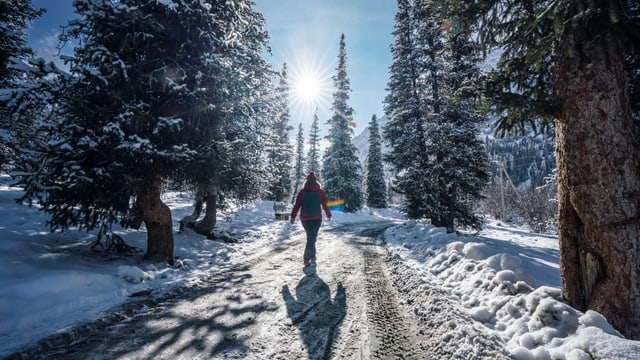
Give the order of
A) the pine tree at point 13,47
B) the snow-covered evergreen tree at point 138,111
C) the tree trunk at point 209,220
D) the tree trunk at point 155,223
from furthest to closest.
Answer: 1. the tree trunk at point 209,220
2. the pine tree at point 13,47
3. the tree trunk at point 155,223
4. the snow-covered evergreen tree at point 138,111

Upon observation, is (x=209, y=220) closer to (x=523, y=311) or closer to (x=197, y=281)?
(x=197, y=281)

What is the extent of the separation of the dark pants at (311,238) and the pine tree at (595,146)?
520cm

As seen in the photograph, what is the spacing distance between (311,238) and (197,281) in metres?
2.92

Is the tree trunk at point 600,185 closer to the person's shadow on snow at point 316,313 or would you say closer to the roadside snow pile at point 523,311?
the roadside snow pile at point 523,311

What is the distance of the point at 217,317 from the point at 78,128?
5119 mm

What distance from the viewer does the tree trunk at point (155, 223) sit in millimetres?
7352

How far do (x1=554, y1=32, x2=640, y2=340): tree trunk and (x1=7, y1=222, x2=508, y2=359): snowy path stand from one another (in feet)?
4.69

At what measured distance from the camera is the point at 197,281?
6.30m

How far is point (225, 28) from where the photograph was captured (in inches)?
345

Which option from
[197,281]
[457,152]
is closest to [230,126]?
[197,281]

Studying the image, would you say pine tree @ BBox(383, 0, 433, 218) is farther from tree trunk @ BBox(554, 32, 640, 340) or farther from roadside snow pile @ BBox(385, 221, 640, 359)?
tree trunk @ BBox(554, 32, 640, 340)

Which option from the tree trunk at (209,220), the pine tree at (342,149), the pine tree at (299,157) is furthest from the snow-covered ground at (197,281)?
the pine tree at (299,157)

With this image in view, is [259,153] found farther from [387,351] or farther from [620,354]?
[620,354]

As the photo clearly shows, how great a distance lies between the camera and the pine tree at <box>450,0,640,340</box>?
3.33 metres
